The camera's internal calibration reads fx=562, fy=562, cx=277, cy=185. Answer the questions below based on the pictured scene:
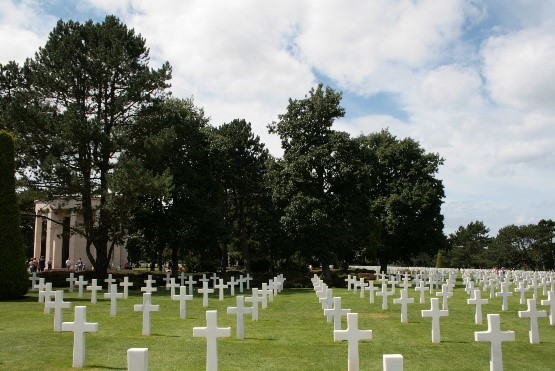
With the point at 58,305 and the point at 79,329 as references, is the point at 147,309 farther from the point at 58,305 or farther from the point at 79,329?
the point at 79,329

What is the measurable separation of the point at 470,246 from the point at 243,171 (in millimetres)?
79463

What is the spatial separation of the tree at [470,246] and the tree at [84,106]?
65.9 m

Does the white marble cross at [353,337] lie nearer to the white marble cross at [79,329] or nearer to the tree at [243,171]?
the white marble cross at [79,329]

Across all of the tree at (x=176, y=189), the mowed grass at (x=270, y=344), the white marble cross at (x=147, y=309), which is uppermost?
the tree at (x=176, y=189)

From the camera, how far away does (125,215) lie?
90.8 ft

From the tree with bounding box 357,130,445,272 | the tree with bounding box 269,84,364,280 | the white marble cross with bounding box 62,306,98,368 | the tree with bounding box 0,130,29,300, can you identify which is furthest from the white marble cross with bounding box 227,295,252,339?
the tree with bounding box 357,130,445,272

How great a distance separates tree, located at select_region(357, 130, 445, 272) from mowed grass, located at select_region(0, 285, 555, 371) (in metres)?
27.1

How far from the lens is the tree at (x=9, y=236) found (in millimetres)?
20391

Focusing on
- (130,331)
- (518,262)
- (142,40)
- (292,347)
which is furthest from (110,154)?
(518,262)

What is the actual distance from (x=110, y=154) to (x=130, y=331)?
1913cm

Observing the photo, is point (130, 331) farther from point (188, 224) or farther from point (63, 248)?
point (63, 248)

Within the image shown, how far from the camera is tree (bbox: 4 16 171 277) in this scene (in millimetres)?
27750

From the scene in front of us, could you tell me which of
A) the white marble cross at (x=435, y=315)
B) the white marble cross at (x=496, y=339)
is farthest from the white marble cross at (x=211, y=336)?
the white marble cross at (x=435, y=315)

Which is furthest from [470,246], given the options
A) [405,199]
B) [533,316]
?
[533,316]
